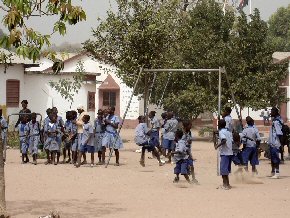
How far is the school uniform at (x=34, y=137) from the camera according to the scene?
786 inches

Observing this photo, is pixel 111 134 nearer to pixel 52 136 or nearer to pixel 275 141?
pixel 52 136

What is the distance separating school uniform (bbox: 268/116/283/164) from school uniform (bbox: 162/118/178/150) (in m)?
4.64

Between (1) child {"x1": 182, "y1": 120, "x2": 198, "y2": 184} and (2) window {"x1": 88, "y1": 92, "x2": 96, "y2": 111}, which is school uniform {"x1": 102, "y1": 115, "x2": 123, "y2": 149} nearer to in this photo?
(1) child {"x1": 182, "y1": 120, "x2": 198, "y2": 184}

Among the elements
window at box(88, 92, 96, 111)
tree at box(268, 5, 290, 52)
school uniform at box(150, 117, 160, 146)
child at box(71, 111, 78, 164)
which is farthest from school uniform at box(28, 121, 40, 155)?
tree at box(268, 5, 290, 52)

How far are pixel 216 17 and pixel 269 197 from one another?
21.1m

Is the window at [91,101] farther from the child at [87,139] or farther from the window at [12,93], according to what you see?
the child at [87,139]

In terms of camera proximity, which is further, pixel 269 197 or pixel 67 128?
pixel 67 128

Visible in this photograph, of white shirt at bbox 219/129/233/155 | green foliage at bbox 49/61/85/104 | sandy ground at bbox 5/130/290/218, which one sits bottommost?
sandy ground at bbox 5/130/290/218

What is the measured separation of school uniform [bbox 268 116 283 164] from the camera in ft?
54.3

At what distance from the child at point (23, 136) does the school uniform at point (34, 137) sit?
0.14m

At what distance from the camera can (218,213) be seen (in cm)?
1090


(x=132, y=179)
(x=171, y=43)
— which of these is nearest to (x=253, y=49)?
(x=171, y=43)

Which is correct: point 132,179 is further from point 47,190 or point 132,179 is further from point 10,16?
point 10,16

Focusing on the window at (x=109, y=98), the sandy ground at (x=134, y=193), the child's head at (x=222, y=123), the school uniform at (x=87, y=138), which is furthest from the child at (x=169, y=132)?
the window at (x=109, y=98)
